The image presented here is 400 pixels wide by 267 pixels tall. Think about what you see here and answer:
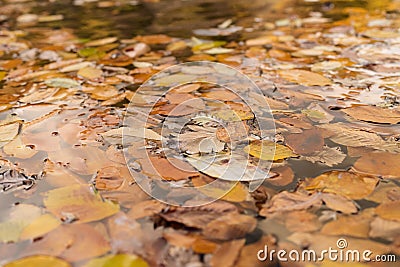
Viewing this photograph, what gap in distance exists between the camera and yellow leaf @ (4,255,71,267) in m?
0.49

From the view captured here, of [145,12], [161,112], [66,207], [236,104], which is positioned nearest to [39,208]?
[66,207]

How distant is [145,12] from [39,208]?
1.58 meters

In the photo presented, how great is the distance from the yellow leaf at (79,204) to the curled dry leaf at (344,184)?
0.31 meters

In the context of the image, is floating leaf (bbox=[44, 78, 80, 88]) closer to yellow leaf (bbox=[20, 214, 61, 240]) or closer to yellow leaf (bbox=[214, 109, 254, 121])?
yellow leaf (bbox=[214, 109, 254, 121])

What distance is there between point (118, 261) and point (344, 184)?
1.17ft

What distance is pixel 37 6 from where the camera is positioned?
2.27 metres

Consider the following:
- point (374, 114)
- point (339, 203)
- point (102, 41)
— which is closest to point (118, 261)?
point (339, 203)

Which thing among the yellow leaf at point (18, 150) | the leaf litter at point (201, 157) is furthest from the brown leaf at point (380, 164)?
the yellow leaf at point (18, 150)

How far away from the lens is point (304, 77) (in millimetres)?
1058

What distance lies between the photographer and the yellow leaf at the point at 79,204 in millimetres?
571

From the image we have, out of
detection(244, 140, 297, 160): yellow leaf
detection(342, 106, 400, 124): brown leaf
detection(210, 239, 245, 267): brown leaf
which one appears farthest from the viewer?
detection(342, 106, 400, 124): brown leaf

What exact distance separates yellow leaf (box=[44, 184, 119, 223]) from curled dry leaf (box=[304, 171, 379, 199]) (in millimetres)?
308

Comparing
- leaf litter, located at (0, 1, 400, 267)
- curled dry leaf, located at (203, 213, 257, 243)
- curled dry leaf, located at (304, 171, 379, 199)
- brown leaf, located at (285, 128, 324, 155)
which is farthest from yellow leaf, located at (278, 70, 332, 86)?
curled dry leaf, located at (203, 213, 257, 243)

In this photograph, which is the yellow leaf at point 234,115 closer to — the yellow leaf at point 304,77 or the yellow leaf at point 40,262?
the yellow leaf at point 304,77
